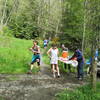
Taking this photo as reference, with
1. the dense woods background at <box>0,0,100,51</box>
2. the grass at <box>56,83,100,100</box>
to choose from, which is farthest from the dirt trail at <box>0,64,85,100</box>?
the dense woods background at <box>0,0,100,51</box>

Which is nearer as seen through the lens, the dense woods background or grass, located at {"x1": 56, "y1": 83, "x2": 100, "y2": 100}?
grass, located at {"x1": 56, "y1": 83, "x2": 100, "y2": 100}

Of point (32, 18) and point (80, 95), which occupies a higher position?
point (32, 18)

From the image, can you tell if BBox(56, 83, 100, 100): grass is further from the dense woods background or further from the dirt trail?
the dense woods background

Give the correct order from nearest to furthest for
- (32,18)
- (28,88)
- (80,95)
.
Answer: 1. (80,95)
2. (28,88)
3. (32,18)

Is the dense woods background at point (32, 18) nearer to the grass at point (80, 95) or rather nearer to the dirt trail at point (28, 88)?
the dirt trail at point (28, 88)

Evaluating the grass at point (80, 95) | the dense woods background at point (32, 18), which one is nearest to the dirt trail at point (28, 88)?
the grass at point (80, 95)

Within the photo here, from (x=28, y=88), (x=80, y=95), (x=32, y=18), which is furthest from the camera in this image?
(x=32, y=18)

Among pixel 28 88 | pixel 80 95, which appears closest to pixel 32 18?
pixel 28 88

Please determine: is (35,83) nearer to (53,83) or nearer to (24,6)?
(53,83)

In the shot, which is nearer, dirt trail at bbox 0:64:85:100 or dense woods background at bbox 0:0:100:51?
dirt trail at bbox 0:64:85:100

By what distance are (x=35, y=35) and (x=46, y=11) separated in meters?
6.11

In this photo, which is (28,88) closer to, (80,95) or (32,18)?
(80,95)

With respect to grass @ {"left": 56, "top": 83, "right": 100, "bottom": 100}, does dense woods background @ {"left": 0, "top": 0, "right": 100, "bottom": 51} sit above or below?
above

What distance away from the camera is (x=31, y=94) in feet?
26.2
